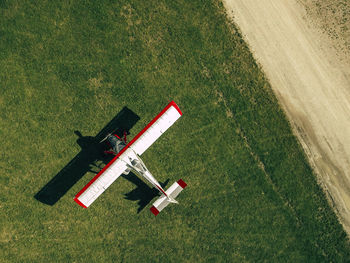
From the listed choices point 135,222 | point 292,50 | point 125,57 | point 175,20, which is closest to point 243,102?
point 292,50

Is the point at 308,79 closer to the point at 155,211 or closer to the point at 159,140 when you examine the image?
the point at 159,140

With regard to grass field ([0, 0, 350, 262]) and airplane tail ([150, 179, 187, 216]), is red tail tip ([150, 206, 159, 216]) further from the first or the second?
grass field ([0, 0, 350, 262])

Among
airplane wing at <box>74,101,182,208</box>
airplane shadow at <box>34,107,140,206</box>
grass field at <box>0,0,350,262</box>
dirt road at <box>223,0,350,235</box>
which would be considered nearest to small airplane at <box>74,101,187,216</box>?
airplane wing at <box>74,101,182,208</box>

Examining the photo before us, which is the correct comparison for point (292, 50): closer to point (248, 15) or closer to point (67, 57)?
point (248, 15)

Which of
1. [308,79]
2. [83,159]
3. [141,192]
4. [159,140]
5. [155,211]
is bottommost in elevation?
[308,79]

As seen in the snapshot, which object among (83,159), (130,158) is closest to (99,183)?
(130,158)
